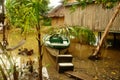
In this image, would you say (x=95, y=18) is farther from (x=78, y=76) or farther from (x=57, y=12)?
(x=57, y=12)

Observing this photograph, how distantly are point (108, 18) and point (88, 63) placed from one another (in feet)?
10.2

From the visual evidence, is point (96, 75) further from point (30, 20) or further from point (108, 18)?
point (108, 18)

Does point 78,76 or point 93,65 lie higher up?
point 78,76

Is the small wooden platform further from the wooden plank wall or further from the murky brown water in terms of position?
the wooden plank wall

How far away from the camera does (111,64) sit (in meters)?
11.0

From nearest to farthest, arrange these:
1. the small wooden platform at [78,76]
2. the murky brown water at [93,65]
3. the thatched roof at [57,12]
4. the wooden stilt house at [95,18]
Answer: the small wooden platform at [78,76]
the murky brown water at [93,65]
the wooden stilt house at [95,18]
the thatched roof at [57,12]

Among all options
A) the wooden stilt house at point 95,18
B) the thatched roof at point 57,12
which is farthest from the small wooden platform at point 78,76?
the thatched roof at point 57,12

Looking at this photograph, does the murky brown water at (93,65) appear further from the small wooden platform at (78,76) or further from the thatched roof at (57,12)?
the thatched roof at (57,12)

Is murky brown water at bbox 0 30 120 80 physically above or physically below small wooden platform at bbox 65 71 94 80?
below

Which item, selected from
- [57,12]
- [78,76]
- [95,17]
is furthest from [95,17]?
[57,12]

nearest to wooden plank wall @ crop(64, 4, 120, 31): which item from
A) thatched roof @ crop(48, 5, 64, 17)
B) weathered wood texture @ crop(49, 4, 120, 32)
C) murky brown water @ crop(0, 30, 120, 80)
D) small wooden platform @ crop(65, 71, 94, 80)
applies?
weathered wood texture @ crop(49, 4, 120, 32)

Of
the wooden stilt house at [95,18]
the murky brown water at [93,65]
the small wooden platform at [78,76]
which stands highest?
the wooden stilt house at [95,18]

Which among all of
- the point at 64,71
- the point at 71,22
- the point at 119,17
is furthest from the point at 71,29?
the point at 71,22

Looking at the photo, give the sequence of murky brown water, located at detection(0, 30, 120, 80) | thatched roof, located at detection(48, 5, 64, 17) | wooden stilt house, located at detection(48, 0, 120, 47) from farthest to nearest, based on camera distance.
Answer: thatched roof, located at detection(48, 5, 64, 17) < wooden stilt house, located at detection(48, 0, 120, 47) < murky brown water, located at detection(0, 30, 120, 80)
